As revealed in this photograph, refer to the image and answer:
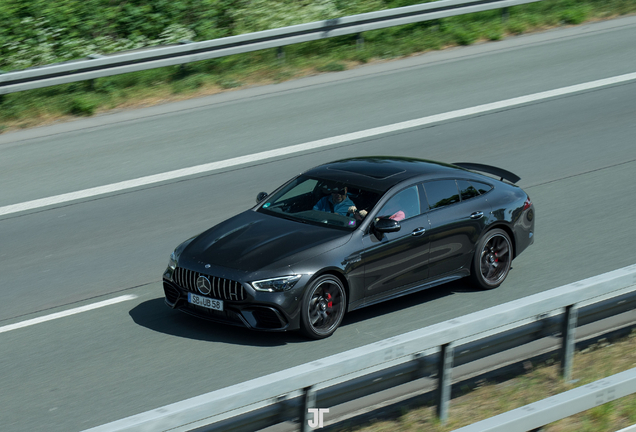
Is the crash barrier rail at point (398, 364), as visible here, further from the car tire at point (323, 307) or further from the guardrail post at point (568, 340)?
the car tire at point (323, 307)

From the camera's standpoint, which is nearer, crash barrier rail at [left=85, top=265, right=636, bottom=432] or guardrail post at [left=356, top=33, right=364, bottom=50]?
crash barrier rail at [left=85, top=265, right=636, bottom=432]

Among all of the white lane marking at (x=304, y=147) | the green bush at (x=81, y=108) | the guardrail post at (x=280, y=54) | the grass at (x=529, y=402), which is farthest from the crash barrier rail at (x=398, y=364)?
the guardrail post at (x=280, y=54)

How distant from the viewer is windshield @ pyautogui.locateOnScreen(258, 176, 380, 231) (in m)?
8.86

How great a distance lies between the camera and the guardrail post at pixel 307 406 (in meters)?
5.20

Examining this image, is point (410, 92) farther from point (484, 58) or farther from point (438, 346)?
point (438, 346)

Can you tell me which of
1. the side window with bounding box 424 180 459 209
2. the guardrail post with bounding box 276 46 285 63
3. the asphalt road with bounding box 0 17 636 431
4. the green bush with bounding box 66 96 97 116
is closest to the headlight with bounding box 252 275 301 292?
the asphalt road with bounding box 0 17 636 431

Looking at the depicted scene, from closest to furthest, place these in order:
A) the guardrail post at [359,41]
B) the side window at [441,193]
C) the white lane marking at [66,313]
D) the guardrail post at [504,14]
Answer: the white lane marking at [66,313] < the side window at [441,193] < the guardrail post at [359,41] < the guardrail post at [504,14]

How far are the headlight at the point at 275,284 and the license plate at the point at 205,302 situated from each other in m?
0.41

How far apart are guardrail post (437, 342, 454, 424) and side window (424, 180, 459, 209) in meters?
3.62

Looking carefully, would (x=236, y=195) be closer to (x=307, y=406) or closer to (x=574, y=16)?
(x=307, y=406)

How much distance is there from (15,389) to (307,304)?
2.63 m

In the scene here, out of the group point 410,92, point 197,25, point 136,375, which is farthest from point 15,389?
point 197,25

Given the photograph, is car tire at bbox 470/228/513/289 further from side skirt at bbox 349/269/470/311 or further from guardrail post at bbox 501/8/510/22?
guardrail post at bbox 501/8/510/22

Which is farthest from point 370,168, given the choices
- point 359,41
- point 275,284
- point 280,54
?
point 359,41
